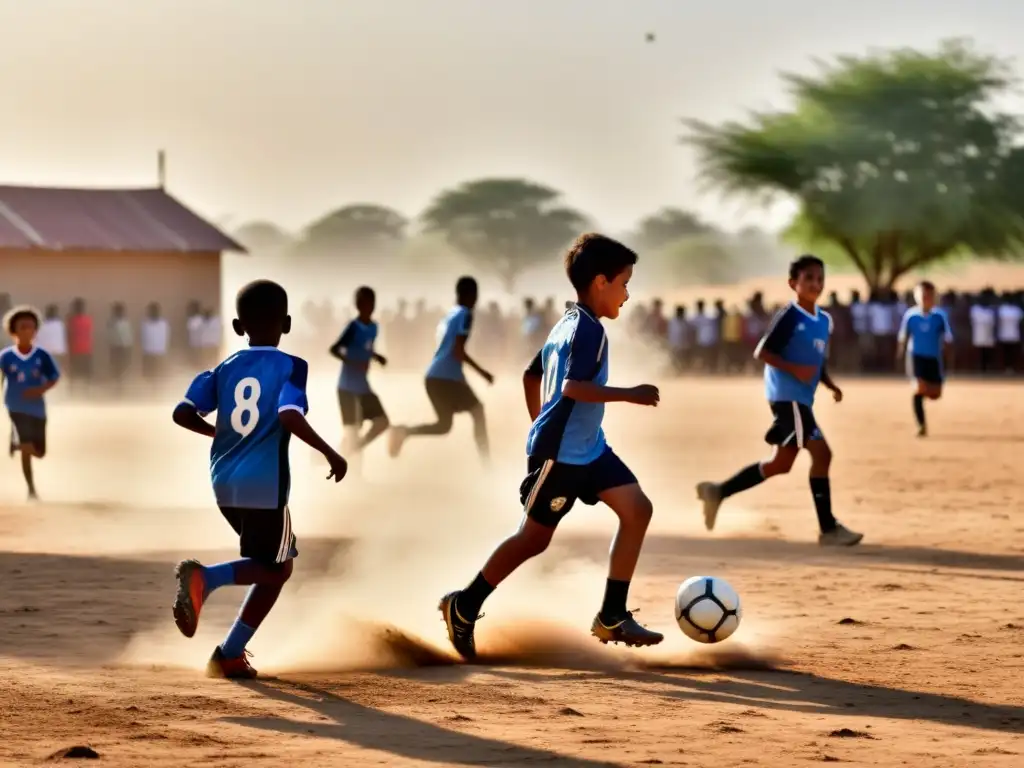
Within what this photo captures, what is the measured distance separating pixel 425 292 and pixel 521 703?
105406mm

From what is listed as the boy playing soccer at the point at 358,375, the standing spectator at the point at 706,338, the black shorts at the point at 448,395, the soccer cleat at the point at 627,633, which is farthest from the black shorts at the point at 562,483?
the standing spectator at the point at 706,338

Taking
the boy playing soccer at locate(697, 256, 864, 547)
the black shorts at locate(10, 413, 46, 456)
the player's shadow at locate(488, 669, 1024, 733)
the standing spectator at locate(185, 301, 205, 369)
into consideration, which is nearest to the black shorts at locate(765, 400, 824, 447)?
the boy playing soccer at locate(697, 256, 864, 547)

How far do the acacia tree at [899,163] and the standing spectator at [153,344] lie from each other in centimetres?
2186

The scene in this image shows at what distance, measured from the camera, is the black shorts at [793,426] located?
11172 mm

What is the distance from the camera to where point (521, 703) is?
6.59 metres

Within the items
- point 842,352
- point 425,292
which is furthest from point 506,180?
point 842,352

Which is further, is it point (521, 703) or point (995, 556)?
point (995, 556)

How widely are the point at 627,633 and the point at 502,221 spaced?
88.8 m

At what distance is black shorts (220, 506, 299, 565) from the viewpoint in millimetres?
6789

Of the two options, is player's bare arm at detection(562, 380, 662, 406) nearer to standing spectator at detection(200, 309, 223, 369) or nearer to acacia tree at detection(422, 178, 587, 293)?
standing spectator at detection(200, 309, 223, 369)

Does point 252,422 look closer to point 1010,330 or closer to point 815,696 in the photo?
point 815,696

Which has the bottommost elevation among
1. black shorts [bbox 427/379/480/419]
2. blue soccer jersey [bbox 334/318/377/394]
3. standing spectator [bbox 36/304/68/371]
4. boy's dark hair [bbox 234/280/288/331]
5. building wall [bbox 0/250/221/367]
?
boy's dark hair [bbox 234/280/288/331]

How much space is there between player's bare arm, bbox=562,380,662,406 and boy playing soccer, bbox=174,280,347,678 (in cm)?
94

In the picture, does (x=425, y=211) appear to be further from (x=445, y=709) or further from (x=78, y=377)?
(x=445, y=709)
